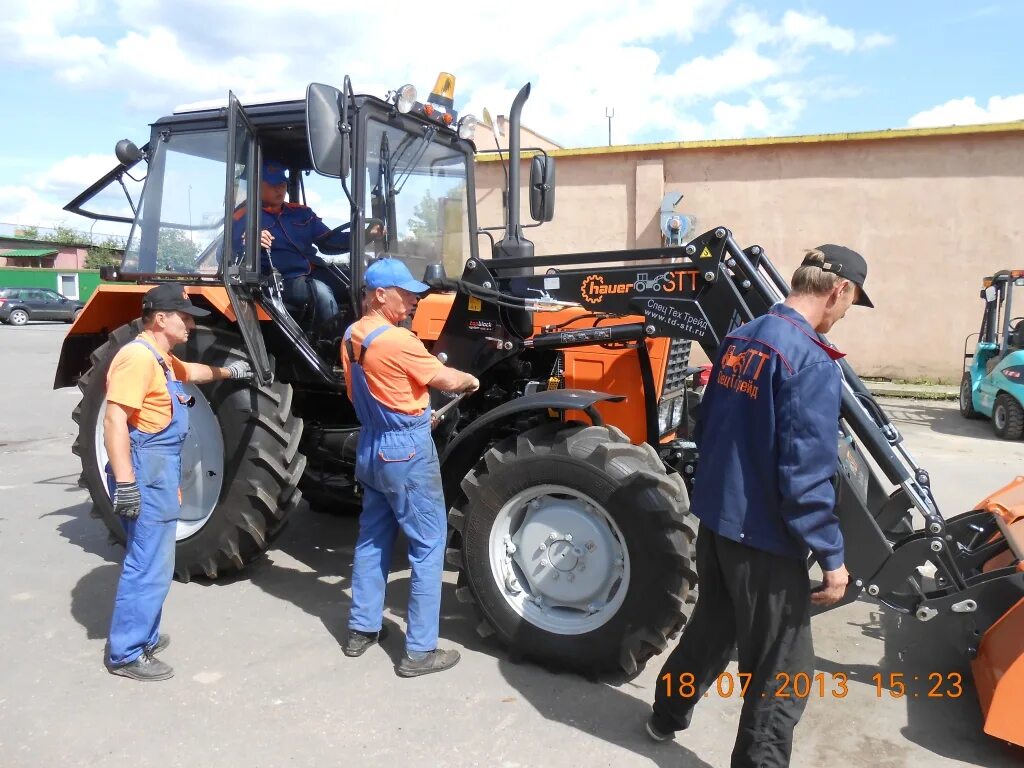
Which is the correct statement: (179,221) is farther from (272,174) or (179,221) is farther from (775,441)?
(775,441)

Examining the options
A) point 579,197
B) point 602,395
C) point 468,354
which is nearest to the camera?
point 602,395

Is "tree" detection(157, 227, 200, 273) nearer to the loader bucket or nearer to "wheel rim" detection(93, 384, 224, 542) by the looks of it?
"wheel rim" detection(93, 384, 224, 542)

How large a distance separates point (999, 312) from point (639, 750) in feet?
34.1

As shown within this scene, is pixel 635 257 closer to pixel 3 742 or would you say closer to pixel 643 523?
pixel 643 523

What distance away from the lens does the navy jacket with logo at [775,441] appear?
8.09 feet

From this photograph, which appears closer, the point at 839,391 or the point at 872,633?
the point at 839,391

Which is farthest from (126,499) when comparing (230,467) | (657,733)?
(657,733)

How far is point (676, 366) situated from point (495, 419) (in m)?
1.20

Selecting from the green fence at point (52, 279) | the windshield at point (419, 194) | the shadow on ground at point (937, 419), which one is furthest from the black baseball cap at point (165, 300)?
the green fence at point (52, 279)

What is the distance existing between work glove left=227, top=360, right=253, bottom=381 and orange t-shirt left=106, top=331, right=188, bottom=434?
67 centimetres

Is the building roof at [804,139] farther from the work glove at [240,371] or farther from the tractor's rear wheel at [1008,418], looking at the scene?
the work glove at [240,371]

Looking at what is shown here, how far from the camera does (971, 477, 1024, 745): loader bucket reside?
2.82m

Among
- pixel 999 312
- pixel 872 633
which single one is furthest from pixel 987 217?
pixel 872 633

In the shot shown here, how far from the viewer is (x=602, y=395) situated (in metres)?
3.70
